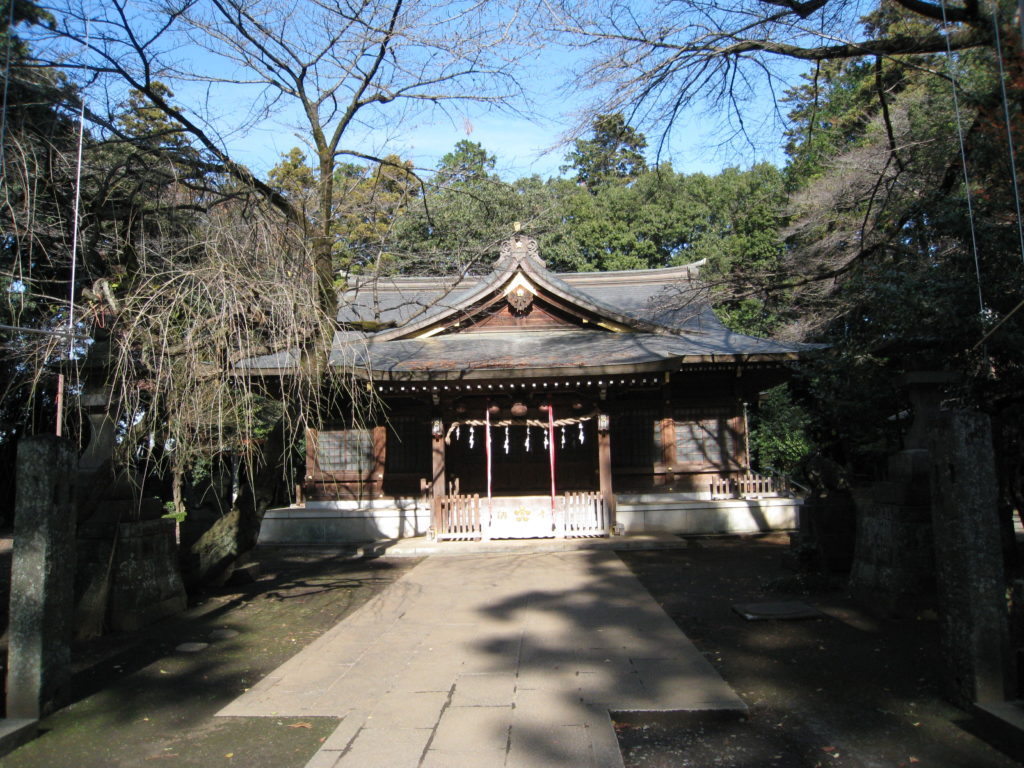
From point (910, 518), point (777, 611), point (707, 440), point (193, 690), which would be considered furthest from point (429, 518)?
point (910, 518)

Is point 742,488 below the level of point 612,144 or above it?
below

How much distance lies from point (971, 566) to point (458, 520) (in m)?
9.73

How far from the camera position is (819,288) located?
11570 mm

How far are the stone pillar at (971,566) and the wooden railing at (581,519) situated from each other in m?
8.60

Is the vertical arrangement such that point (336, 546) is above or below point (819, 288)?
below

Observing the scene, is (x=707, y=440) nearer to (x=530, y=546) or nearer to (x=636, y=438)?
(x=636, y=438)

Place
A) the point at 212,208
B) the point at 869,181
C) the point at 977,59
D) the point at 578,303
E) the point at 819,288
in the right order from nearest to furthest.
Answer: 1. the point at 212,208
2. the point at 977,59
3. the point at 819,288
4. the point at 869,181
5. the point at 578,303

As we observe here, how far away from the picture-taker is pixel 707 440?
1462 cm

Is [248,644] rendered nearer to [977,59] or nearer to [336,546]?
[336,546]

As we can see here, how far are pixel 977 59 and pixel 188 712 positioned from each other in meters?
10.1

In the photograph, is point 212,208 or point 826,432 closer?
point 212,208

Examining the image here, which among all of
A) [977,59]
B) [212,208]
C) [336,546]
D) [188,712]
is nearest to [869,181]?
[977,59]

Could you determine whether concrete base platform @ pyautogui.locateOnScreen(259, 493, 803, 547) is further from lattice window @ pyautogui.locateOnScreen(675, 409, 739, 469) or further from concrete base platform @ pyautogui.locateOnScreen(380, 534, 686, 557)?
concrete base platform @ pyautogui.locateOnScreen(380, 534, 686, 557)

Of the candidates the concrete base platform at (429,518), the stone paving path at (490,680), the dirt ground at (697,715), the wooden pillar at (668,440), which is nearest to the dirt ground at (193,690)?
the dirt ground at (697,715)
